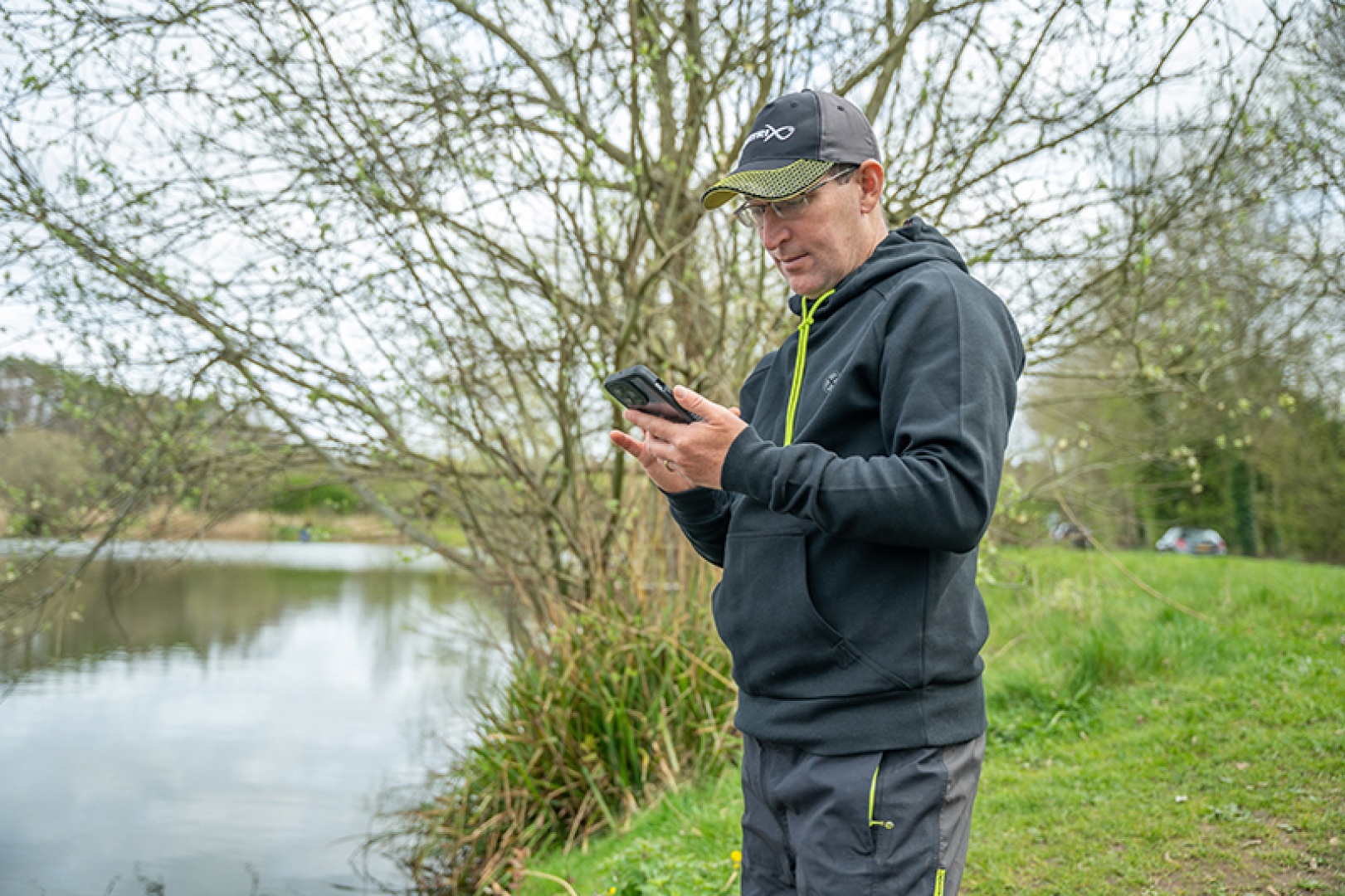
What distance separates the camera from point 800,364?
162 centimetres

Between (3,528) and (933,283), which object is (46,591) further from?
(933,283)

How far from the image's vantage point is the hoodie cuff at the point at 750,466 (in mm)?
1361

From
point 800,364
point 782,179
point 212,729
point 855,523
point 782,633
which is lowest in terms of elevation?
point 212,729

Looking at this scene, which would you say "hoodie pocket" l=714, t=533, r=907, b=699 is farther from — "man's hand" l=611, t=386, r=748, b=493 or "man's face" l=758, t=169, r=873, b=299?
"man's face" l=758, t=169, r=873, b=299

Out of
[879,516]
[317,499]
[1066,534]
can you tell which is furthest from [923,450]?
[1066,534]

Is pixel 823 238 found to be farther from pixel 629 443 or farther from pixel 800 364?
pixel 629 443

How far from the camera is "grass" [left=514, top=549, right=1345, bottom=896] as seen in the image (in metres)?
3.29

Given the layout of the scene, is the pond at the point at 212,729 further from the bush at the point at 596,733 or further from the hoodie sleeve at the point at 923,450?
A: the hoodie sleeve at the point at 923,450

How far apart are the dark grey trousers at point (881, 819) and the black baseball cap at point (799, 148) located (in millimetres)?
839

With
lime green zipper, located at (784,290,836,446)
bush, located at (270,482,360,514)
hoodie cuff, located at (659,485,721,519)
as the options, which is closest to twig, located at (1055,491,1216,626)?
bush, located at (270,482,360,514)

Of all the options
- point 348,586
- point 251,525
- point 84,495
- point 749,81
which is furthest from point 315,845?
point 348,586

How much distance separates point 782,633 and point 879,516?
0.97 ft

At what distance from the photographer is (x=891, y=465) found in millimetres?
1271

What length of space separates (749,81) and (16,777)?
740cm
